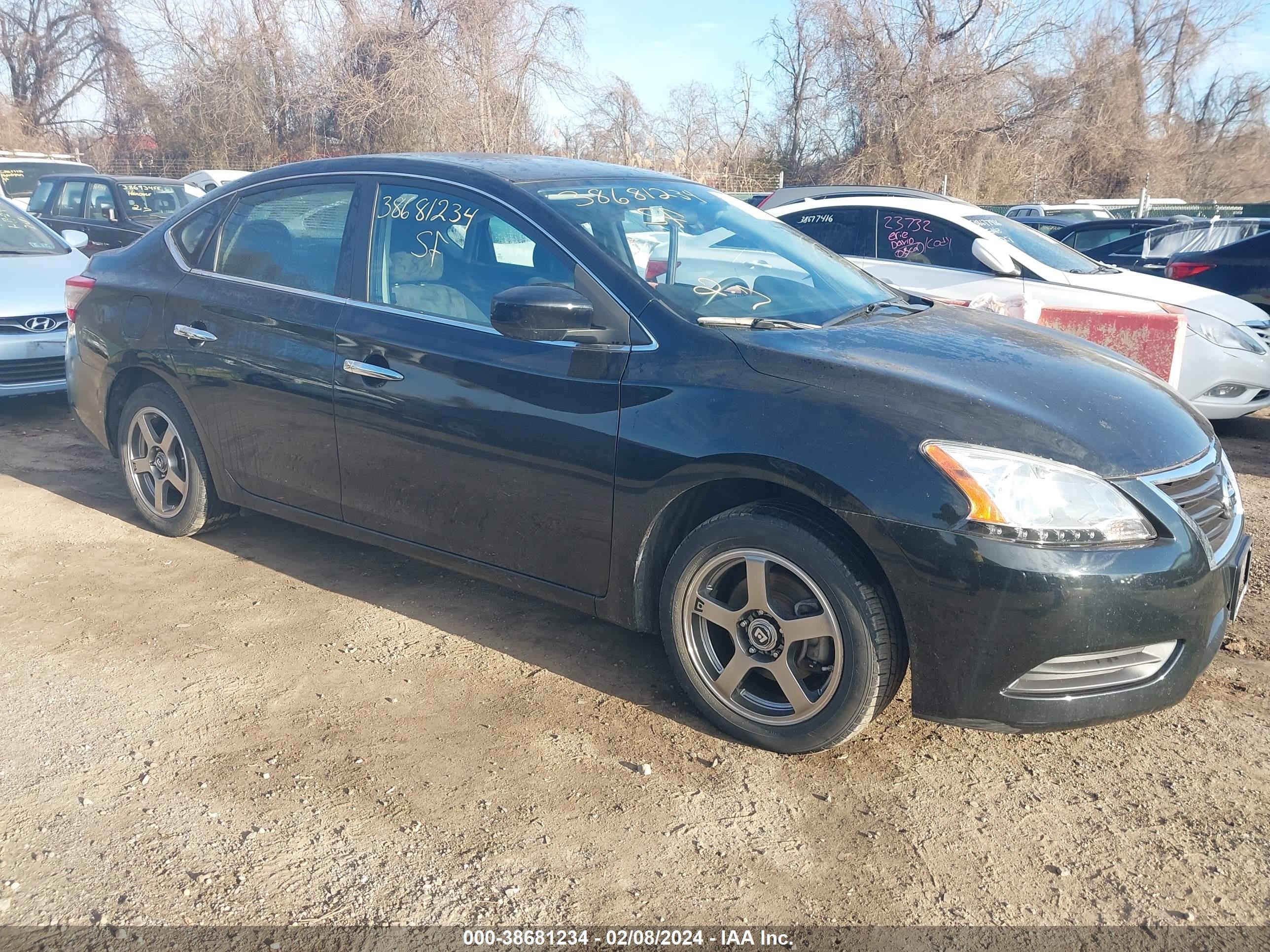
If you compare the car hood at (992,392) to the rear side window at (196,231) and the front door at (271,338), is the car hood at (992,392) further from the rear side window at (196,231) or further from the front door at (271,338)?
the rear side window at (196,231)

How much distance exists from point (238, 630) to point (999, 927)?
9.42 feet

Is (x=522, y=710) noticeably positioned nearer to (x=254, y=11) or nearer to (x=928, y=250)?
(x=928, y=250)

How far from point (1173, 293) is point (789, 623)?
5858mm

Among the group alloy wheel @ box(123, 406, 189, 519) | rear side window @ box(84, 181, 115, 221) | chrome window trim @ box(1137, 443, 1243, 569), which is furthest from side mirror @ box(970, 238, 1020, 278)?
rear side window @ box(84, 181, 115, 221)

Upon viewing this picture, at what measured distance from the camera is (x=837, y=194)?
337 inches

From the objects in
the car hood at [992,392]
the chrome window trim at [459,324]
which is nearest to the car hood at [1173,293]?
the car hood at [992,392]

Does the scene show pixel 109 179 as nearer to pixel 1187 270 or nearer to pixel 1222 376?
pixel 1187 270

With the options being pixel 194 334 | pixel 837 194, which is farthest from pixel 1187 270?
pixel 194 334

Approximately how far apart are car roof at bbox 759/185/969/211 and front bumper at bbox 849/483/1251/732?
5.87 meters

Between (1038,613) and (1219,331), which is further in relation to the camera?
(1219,331)

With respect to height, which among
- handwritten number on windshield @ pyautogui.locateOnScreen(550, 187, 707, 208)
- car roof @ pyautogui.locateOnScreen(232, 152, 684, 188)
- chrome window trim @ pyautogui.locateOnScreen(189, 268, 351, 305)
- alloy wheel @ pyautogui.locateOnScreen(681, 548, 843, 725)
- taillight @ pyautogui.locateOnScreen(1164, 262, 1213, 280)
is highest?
car roof @ pyautogui.locateOnScreen(232, 152, 684, 188)

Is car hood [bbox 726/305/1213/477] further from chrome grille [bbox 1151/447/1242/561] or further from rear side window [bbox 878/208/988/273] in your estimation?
rear side window [bbox 878/208/988/273]

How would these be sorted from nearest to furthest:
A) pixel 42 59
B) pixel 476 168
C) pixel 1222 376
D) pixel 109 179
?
pixel 476 168
pixel 1222 376
pixel 109 179
pixel 42 59

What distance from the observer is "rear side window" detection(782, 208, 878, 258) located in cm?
802
